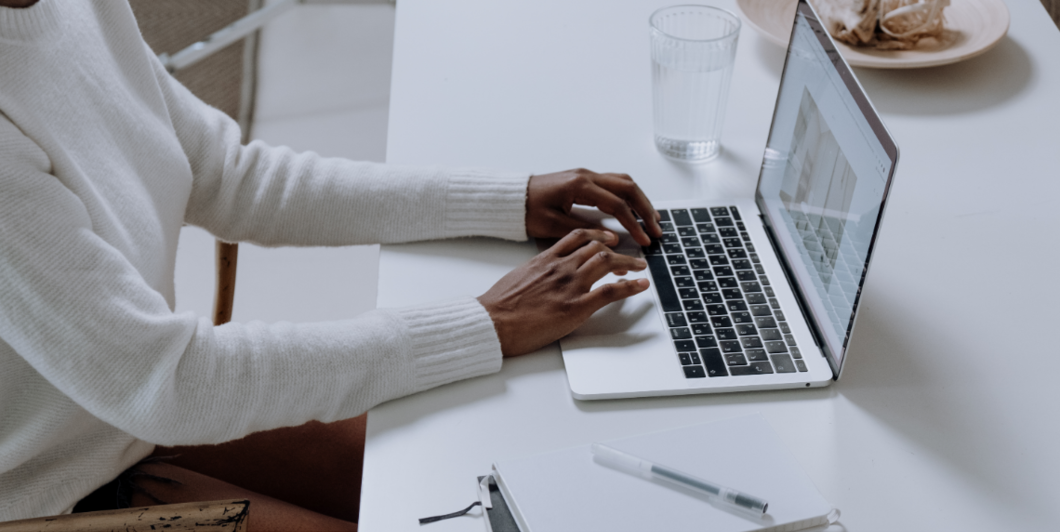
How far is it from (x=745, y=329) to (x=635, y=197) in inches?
8.0

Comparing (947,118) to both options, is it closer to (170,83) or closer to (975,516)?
(975,516)

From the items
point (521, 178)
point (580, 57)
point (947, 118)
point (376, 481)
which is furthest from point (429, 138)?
point (947, 118)

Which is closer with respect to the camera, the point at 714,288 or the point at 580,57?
the point at 714,288

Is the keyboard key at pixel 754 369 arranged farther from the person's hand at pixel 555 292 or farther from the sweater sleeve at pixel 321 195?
the sweater sleeve at pixel 321 195

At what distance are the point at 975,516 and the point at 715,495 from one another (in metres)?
0.19

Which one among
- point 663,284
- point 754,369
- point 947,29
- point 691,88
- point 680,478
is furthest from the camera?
point 947,29

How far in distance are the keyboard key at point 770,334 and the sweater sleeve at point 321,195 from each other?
27 cm

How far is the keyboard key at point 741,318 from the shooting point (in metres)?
0.79

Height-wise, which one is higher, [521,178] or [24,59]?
[24,59]

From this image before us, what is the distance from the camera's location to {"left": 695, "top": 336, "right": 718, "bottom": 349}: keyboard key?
76 centimetres

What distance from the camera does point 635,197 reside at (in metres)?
0.91

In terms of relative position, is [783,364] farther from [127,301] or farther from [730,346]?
[127,301]

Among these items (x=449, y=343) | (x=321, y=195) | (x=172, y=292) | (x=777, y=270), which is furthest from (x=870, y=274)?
(x=172, y=292)

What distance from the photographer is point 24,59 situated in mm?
694
